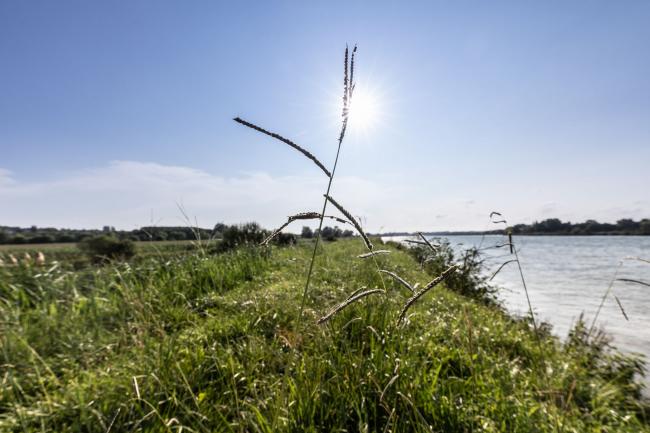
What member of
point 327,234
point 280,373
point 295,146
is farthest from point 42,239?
point 295,146

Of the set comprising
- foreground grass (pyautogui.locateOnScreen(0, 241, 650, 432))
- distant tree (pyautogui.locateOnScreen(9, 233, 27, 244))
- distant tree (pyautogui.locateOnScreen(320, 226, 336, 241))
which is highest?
distant tree (pyautogui.locateOnScreen(9, 233, 27, 244))

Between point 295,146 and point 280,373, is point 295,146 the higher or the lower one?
the higher one

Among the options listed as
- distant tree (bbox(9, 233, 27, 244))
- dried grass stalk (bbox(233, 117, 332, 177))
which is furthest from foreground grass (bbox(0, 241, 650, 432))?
distant tree (bbox(9, 233, 27, 244))

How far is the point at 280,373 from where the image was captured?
9.03 ft

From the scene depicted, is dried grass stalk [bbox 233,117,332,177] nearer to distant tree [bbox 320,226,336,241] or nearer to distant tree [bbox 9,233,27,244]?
distant tree [bbox 320,226,336,241]

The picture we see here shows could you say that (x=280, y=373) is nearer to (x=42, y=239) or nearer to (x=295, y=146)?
(x=295, y=146)

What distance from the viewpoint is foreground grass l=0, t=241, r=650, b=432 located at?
79.6 inches

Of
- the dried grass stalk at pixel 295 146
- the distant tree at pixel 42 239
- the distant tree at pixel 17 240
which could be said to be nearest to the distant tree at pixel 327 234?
the dried grass stalk at pixel 295 146

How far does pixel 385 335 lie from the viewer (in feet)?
10.2

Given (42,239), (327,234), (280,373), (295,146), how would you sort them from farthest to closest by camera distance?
(42,239) → (327,234) → (280,373) → (295,146)

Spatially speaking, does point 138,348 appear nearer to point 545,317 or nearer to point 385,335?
point 385,335

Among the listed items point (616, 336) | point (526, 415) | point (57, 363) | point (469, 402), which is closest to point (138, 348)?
point (57, 363)

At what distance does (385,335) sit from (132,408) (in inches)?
81.1

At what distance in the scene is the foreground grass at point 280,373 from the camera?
202 cm
